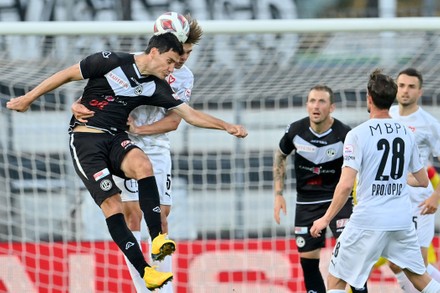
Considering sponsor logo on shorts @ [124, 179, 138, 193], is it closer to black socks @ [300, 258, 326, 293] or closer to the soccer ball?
the soccer ball

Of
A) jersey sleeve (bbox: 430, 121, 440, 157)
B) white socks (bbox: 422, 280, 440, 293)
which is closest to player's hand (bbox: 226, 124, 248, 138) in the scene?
white socks (bbox: 422, 280, 440, 293)

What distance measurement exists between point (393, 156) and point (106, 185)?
6.71 ft

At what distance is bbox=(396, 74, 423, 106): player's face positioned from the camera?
8.29 m

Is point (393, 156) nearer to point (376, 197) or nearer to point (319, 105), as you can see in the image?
point (376, 197)

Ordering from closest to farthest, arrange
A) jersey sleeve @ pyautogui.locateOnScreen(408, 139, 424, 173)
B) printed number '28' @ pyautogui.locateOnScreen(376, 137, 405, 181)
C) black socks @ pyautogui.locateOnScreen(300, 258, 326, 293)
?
1. printed number '28' @ pyautogui.locateOnScreen(376, 137, 405, 181)
2. jersey sleeve @ pyautogui.locateOnScreen(408, 139, 424, 173)
3. black socks @ pyautogui.locateOnScreen(300, 258, 326, 293)

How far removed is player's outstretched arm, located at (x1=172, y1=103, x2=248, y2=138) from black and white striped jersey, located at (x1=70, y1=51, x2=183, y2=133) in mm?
70

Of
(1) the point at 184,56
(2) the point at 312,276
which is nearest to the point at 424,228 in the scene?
(2) the point at 312,276

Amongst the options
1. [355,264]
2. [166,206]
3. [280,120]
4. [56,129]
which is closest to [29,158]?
[56,129]

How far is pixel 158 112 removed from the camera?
7574mm

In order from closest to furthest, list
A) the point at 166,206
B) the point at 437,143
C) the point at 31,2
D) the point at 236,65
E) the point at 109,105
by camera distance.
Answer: the point at 109,105 < the point at 166,206 < the point at 437,143 < the point at 236,65 < the point at 31,2

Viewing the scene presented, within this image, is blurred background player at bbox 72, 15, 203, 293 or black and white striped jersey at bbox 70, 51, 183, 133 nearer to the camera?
black and white striped jersey at bbox 70, 51, 183, 133

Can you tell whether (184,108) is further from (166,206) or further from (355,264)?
(355,264)

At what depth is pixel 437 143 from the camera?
8328 millimetres

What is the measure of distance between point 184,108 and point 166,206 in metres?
0.92
